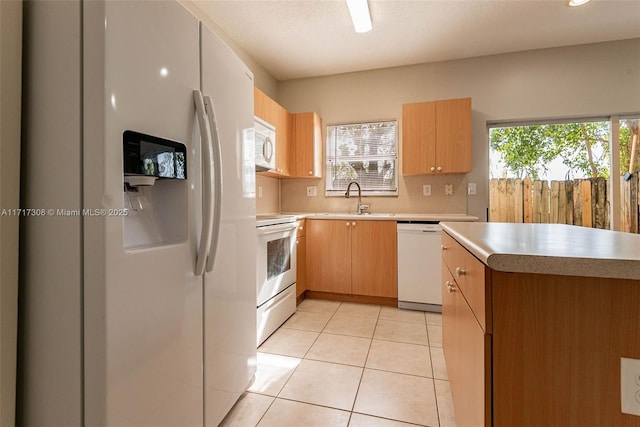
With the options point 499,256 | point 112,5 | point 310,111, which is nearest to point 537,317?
point 499,256

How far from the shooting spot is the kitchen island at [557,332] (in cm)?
61

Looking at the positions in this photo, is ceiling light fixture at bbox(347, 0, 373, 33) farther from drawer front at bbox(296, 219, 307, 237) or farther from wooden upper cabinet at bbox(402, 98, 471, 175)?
drawer front at bbox(296, 219, 307, 237)

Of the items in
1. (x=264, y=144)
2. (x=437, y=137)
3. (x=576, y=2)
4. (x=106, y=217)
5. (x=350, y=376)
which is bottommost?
(x=350, y=376)

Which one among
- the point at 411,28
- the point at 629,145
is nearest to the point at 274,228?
the point at 411,28

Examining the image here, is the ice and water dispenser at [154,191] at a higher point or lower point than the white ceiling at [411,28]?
lower

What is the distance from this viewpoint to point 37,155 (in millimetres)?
830

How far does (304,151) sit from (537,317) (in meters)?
3.04

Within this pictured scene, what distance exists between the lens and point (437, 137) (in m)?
3.04

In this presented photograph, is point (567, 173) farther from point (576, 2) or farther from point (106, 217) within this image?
point (106, 217)

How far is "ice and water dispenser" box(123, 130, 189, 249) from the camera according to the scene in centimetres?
89

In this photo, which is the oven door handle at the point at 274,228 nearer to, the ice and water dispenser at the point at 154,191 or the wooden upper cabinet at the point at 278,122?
the wooden upper cabinet at the point at 278,122

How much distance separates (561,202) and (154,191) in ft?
12.4

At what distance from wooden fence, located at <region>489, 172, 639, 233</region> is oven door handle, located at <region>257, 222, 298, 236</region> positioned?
2.25 m

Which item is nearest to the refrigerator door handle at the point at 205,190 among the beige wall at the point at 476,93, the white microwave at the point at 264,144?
the white microwave at the point at 264,144
